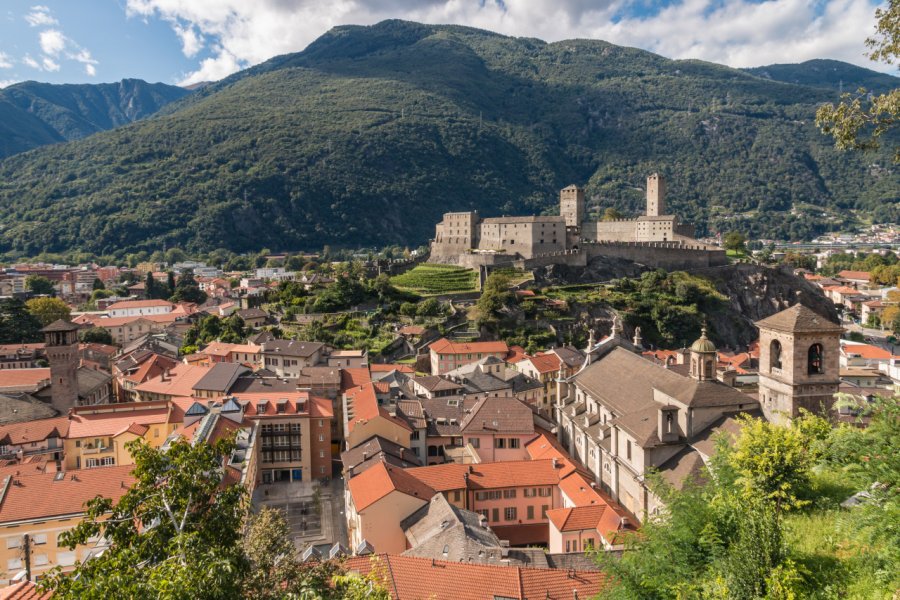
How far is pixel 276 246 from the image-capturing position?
181500 millimetres

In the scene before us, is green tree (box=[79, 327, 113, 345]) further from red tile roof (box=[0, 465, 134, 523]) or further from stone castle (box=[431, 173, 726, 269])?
red tile roof (box=[0, 465, 134, 523])

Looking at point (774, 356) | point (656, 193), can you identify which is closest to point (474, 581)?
point (774, 356)

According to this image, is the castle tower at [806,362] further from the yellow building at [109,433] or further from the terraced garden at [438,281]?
the terraced garden at [438,281]

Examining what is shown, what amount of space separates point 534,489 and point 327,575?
24229 mm

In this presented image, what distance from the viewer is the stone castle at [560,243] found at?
322 ft

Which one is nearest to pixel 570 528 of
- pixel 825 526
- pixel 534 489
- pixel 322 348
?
pixel 534 489

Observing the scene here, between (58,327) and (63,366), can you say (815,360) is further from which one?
(63,366)

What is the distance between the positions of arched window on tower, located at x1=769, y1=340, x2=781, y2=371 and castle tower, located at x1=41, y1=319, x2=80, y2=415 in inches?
1899

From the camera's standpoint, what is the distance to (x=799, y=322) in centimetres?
2766

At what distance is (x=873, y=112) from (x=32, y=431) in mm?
48098

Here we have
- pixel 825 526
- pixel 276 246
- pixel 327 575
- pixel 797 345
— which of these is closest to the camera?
pixel 327 575

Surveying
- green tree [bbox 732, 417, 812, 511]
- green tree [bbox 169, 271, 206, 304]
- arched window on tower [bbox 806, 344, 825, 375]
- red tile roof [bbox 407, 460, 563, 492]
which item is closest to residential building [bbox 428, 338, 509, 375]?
red tile roof [bbox 407, 460, 563, 492]

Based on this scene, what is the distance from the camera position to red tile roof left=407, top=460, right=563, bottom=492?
3278 cm

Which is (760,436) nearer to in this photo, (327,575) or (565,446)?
(327,575)
